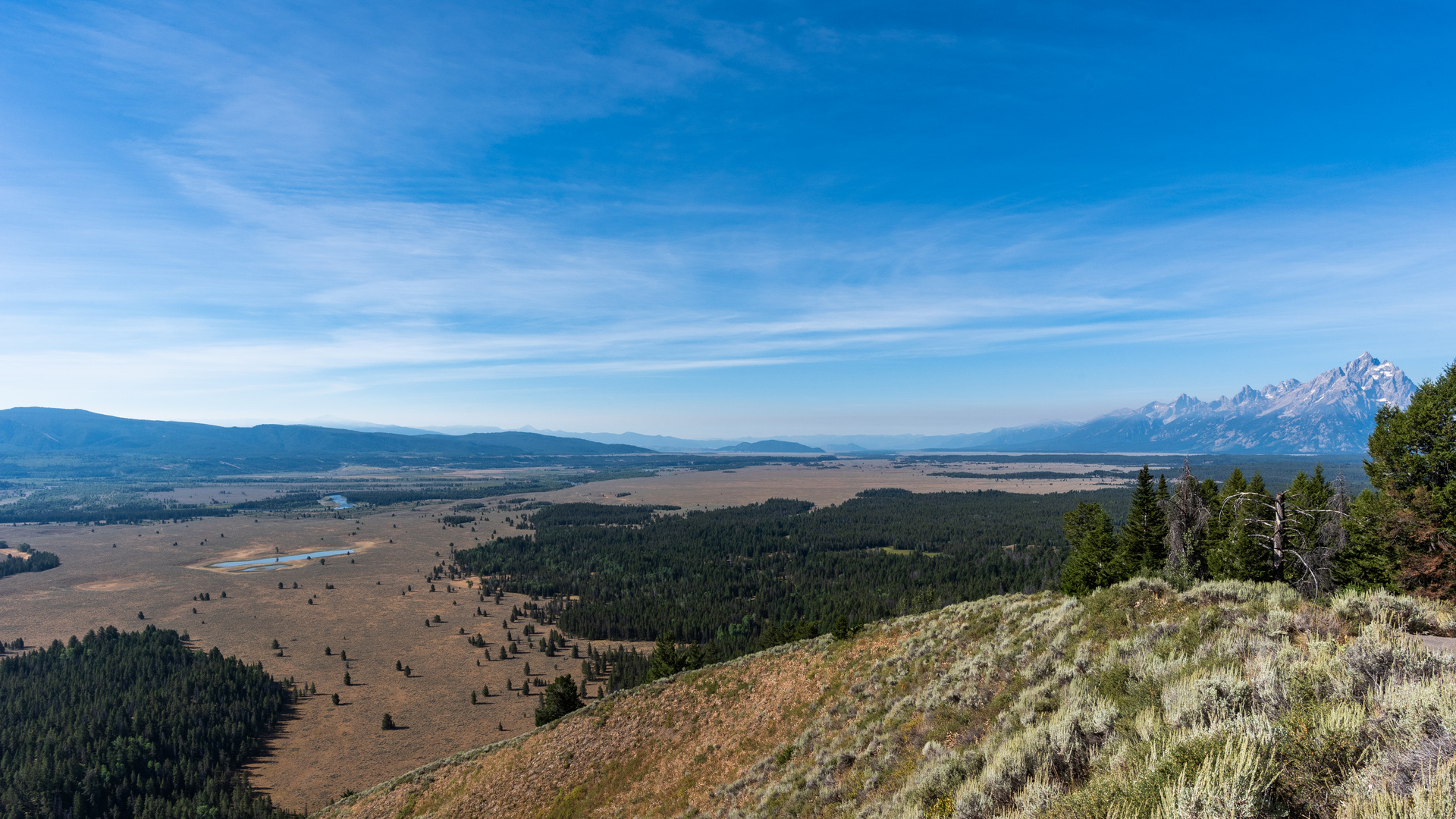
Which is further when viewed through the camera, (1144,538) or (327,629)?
(327,629)

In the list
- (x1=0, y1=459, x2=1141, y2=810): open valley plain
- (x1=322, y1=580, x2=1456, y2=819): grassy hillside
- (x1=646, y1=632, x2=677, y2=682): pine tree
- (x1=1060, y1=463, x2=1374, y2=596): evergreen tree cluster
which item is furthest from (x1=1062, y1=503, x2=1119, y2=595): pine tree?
(x1=0, y1=459, x2=1141, y2=810): open valley plain

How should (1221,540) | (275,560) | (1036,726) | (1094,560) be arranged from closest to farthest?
(1036,726) < (1221,540) < (1094,560) < (275,560)

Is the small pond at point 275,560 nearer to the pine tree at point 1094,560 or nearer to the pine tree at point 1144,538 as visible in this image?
the pine tree at point 1094,560

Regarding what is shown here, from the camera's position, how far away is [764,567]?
125m

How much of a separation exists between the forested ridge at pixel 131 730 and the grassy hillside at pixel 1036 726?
37.3m

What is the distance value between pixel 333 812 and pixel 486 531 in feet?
532

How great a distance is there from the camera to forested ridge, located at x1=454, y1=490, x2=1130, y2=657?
87812mm

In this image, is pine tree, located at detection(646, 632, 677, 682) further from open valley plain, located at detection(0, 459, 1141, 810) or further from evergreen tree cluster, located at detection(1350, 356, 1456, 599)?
evergreen tree cluster, located at detection(1350, 356, 1456, 599)

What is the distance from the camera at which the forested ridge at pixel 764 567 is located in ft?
288

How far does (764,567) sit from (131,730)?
96.3m

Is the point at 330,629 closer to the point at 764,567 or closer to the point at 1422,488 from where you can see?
the point at 764,567

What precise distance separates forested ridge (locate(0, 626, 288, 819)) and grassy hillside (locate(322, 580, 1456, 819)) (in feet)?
122

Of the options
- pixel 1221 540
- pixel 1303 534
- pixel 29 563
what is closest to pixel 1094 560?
pixel 1221 540

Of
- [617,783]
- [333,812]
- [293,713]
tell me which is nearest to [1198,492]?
[617,783]
